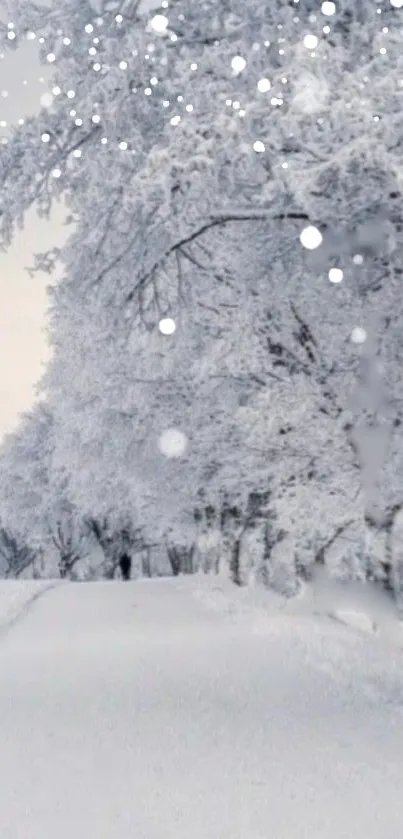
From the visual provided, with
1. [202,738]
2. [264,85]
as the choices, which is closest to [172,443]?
[202,738]

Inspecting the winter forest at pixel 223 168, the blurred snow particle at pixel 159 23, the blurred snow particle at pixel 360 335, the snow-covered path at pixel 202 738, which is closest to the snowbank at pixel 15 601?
the snow-covered path at pixel 202 738

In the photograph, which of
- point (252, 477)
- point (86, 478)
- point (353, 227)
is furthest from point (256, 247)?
point (86, 478)

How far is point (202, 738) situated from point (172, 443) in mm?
21115

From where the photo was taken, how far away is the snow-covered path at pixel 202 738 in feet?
23.0

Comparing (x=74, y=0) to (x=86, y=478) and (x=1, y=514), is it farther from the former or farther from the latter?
(x=1, y=514)

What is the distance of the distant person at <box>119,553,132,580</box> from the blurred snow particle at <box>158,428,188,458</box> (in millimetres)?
28211

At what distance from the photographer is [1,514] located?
6022 cm

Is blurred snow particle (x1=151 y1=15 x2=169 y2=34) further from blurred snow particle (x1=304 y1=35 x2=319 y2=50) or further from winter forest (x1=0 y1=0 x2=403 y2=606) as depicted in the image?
blurred snow particle (x1=304 y1=35 x2=319 y2=50)

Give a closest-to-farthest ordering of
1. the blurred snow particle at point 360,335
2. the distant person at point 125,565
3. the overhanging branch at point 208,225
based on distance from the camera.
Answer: the overhanging branch at point 208,225 → the blurred snow particle at point 360,335 → the distant person at point 125,565

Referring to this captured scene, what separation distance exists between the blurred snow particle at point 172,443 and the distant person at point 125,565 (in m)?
28.2

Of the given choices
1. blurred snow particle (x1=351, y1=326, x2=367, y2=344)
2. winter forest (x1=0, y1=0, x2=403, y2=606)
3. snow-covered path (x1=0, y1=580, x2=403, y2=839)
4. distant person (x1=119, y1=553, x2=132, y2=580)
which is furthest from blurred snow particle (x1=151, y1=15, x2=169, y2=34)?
distant person (x1=119, y1=553, x2=132, y2=580)

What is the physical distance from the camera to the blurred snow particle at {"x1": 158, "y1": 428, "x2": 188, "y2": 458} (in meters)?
29.5

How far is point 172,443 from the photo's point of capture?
30.6 metres

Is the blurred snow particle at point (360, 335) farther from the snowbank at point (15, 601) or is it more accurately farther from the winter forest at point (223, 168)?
the snowbank at point (15, 601)
